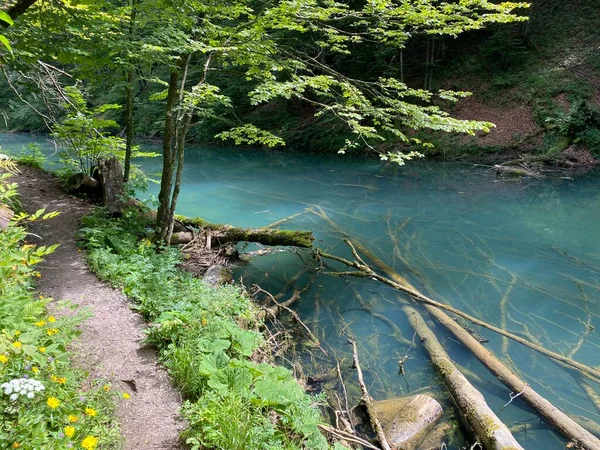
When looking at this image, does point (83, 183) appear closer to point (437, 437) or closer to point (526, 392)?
point (437, 437)

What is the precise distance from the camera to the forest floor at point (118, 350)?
3.09 metres

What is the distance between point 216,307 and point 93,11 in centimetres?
488

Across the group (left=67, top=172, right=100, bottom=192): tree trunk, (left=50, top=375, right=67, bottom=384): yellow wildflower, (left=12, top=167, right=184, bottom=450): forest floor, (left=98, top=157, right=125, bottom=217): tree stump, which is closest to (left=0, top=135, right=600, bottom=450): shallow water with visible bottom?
(left=12, top=167, right=184, bottom=450): forest floor

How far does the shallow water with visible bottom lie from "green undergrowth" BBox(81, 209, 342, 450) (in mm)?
1552

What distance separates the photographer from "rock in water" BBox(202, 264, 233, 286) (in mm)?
7133

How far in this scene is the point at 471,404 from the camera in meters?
4.33

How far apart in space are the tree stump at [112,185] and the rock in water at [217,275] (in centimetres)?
268

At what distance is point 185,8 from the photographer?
5.60 metres

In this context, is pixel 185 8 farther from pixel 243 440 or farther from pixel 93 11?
pixel 243 440

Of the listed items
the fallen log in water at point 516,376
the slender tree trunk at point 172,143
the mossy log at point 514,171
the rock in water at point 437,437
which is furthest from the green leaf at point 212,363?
the mossy log at point 514,171

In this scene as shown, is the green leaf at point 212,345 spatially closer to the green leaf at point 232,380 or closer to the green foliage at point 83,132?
the green leaf at point 232,380

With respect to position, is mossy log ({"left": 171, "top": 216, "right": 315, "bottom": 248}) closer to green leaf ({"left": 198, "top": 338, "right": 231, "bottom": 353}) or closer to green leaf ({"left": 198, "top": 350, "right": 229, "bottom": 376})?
green leaf ({"left": 198, "top": 338, "right": 231, "bottom": 353})

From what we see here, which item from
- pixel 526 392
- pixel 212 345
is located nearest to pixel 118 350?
pixel 212 345

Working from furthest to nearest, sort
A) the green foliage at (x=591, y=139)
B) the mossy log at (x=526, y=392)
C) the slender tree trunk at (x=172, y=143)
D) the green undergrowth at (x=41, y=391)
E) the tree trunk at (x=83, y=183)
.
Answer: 1. the green foliage at (x=591, y=139)
2. the tree trunk at (x=83, y=183)
3. the slender tree trunk at (x=172, y=143)
4. the mossy log at (x=526, y=392)
5. the green undergrowth at (x=41, y=391)
